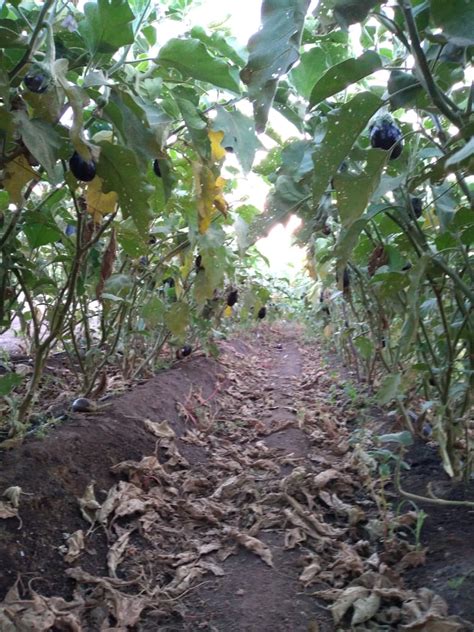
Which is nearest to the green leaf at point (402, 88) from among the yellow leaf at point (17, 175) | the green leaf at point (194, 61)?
the green leaf at point (194, 61)

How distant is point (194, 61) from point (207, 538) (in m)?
1.30

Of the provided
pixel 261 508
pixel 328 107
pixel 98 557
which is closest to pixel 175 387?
pixel 261 508

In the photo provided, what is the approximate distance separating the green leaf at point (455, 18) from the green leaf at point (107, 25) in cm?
58

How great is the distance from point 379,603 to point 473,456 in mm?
643

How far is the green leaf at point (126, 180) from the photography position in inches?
44.8

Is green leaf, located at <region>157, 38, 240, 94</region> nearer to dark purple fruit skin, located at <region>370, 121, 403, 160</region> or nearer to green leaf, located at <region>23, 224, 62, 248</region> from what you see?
dark purple fruit skin, located at <region>370, 121, 403, 160</region>

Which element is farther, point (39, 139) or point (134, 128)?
point (134, 128)

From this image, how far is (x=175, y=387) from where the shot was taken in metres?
3.06

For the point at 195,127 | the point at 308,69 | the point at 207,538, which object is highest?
the point at 308,69

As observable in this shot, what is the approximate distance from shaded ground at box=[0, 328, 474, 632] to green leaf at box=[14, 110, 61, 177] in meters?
0.85

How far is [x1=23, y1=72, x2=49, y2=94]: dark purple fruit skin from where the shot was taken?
0.97 meters

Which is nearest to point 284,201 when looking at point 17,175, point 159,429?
point 17,175

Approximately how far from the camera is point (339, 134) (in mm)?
1028

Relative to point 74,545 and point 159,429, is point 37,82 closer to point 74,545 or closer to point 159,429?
point 74,545
